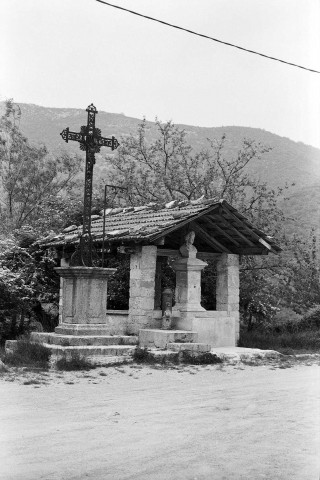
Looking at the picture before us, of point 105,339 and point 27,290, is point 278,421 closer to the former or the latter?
point 105,339

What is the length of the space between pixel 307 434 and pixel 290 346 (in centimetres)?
1089

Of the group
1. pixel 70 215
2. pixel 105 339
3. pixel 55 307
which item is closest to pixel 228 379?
pixel 105 339

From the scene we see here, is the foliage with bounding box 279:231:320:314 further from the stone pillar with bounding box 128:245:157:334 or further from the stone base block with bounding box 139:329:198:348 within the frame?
the stone base block with bounding box 139:329:198:348

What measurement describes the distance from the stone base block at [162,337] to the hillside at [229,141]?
3350cm

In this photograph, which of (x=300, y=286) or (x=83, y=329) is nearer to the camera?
(x=83, y=329)

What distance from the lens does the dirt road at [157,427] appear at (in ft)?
15.7

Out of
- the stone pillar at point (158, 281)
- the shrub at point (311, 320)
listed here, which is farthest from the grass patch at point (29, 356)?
the shrub at point (311, 320)

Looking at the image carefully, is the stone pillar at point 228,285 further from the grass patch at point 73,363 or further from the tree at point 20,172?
the tree at point 20,172

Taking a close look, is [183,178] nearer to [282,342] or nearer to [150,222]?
[282,342]

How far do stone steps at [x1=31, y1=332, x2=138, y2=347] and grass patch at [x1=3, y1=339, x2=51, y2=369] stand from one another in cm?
43

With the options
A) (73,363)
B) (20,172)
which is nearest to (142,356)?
(73,363)

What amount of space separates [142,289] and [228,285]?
282 cm

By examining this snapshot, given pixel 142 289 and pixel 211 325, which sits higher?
pixel 142 289

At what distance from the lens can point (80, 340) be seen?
1120 cm
